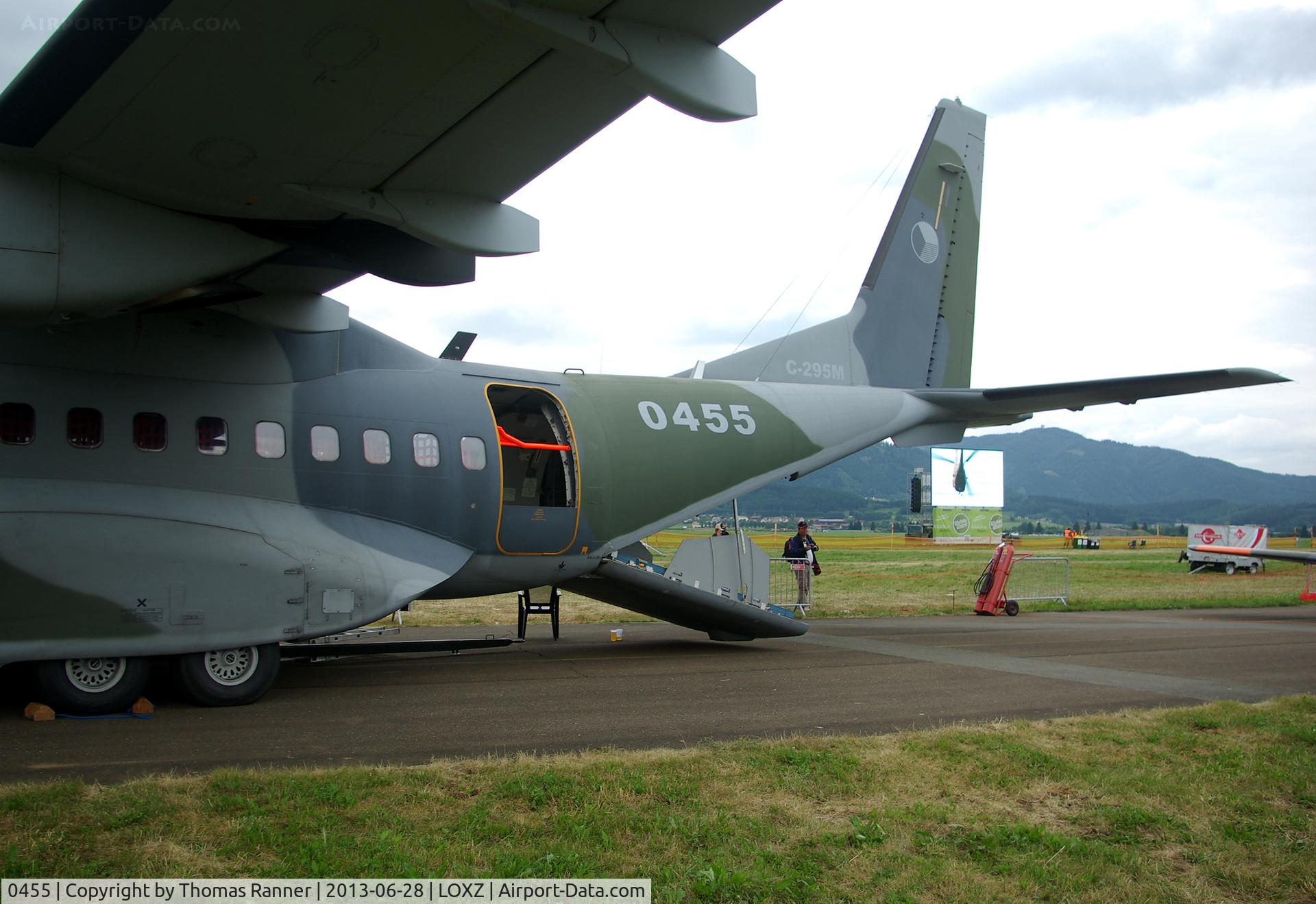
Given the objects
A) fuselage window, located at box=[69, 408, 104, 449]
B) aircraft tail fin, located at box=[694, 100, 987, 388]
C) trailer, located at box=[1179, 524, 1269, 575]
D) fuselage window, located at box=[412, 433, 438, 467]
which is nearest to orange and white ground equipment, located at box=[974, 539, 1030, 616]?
aircraft tail fin, located at box=[694, 100, 987, 388]

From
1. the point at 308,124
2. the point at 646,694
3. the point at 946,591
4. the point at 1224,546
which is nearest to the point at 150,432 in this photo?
the point at 308,124

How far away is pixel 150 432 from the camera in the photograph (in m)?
9.09

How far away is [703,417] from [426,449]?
4.24 m

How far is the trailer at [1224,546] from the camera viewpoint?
38.3 metres

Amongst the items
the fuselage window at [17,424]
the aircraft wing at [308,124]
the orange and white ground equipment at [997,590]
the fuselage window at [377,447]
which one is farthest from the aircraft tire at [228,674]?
the orange and white ground equipment at [997,590]

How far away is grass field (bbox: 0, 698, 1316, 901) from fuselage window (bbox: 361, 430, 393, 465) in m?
4.66

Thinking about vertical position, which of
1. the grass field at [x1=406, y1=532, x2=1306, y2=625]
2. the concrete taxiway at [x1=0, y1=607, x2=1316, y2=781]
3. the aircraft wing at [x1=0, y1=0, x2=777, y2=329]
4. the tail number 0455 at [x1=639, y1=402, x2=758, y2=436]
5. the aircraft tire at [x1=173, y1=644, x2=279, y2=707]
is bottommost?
the grass field at [x1=406, y1=532, x2=1306, y2=625]

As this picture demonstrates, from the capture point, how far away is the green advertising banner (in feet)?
211

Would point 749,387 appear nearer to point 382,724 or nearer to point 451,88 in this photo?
point 382,724

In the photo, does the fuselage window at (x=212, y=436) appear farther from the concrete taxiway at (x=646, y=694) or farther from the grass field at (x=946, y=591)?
the grass field at (x=946, y=591)

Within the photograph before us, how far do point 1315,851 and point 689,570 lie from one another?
882 centimetres

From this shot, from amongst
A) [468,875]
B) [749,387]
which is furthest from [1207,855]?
[749,387]

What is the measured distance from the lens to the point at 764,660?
41.1ft

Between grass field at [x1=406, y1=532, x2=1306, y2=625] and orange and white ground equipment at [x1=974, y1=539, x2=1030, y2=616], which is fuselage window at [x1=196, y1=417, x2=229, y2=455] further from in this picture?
orange and white ground equipment at [x1=974, y1=539, x2=1030, y2=616]
